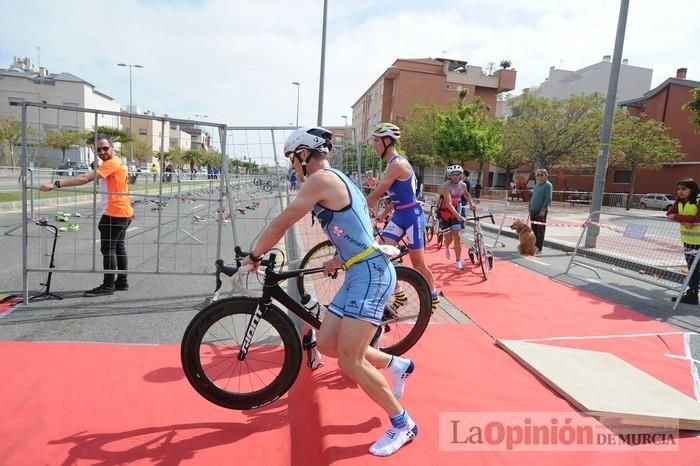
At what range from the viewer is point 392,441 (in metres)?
2.53

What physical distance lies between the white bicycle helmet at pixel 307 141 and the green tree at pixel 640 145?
34.2 meters

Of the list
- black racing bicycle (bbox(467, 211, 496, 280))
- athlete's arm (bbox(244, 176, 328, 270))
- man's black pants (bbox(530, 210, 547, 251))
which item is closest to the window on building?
man's black pants (bbox(530, 210, 547, 251))

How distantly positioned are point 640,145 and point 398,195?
113ft

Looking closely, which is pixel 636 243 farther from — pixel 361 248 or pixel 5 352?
pixel 5 352

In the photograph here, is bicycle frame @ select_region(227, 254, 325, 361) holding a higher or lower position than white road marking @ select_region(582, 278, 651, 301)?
higher

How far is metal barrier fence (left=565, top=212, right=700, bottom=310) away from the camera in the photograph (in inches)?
272

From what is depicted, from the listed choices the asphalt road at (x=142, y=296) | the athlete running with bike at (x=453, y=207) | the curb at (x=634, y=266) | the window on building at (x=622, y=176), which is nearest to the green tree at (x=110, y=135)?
the asphalt road at (x=142, y=296)

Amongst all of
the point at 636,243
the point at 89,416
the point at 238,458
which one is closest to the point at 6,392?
the point at 89,416

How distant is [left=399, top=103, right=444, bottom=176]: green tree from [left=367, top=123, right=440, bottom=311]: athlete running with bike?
35689mm

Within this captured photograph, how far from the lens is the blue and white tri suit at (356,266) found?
8.25ft

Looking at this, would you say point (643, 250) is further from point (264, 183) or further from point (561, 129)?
point (561, 129)

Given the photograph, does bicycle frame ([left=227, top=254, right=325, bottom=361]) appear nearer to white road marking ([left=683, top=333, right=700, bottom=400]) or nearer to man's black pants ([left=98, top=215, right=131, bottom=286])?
A: man's black pants ([left=98, top=215, right=131, bottom=286])

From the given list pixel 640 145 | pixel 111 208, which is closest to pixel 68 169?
pixel 111 208

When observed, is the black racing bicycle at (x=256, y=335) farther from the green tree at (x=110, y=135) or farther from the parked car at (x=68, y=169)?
the parked car at (x=68, y=169)
